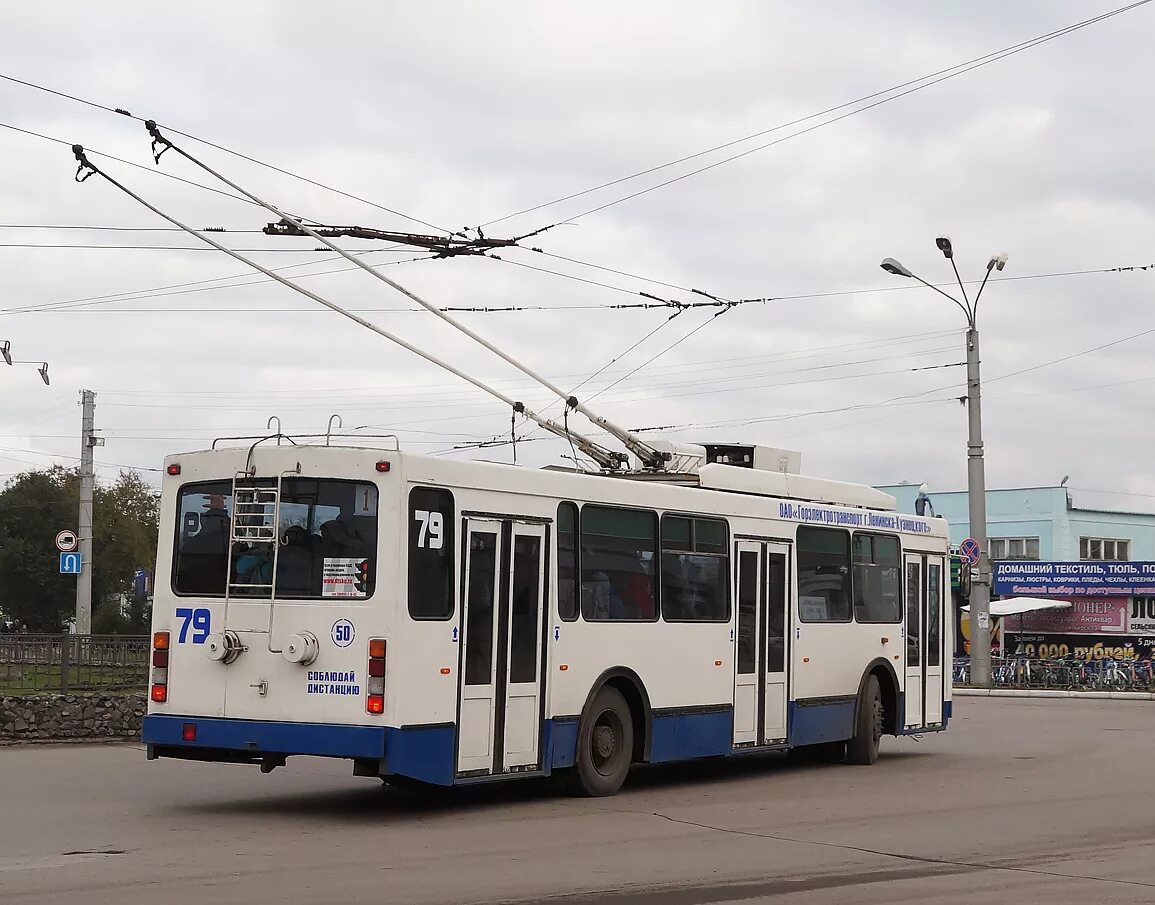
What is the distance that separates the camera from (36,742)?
65.2 ft

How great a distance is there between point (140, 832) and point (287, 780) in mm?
4287

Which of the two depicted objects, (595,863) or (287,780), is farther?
(287,780)

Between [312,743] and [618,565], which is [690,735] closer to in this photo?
[618,565]

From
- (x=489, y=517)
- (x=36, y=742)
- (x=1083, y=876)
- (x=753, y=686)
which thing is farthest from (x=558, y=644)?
(x=36, y=742)

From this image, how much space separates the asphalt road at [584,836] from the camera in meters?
9.34

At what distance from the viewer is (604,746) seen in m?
14.3

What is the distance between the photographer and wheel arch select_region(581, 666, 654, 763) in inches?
565

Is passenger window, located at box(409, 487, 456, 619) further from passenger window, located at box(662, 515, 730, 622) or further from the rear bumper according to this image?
passenger window, located at box(662, 515, 730, 622)

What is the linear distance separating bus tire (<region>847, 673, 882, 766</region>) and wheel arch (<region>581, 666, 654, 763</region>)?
4.15m

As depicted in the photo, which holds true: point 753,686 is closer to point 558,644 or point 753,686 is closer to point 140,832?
point 558,644

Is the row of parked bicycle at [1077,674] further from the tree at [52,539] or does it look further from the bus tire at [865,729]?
the tree at [52,539]

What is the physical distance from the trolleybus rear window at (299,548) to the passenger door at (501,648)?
35.9 inches

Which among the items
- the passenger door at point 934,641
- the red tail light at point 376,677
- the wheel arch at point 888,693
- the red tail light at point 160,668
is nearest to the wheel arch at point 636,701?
the red tail light at point 376,677

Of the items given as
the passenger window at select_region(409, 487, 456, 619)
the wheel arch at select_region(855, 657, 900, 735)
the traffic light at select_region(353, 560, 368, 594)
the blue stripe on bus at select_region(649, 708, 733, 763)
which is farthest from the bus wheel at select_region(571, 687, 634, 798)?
the wheel arch at select_region(855, 657, 900, 735)
